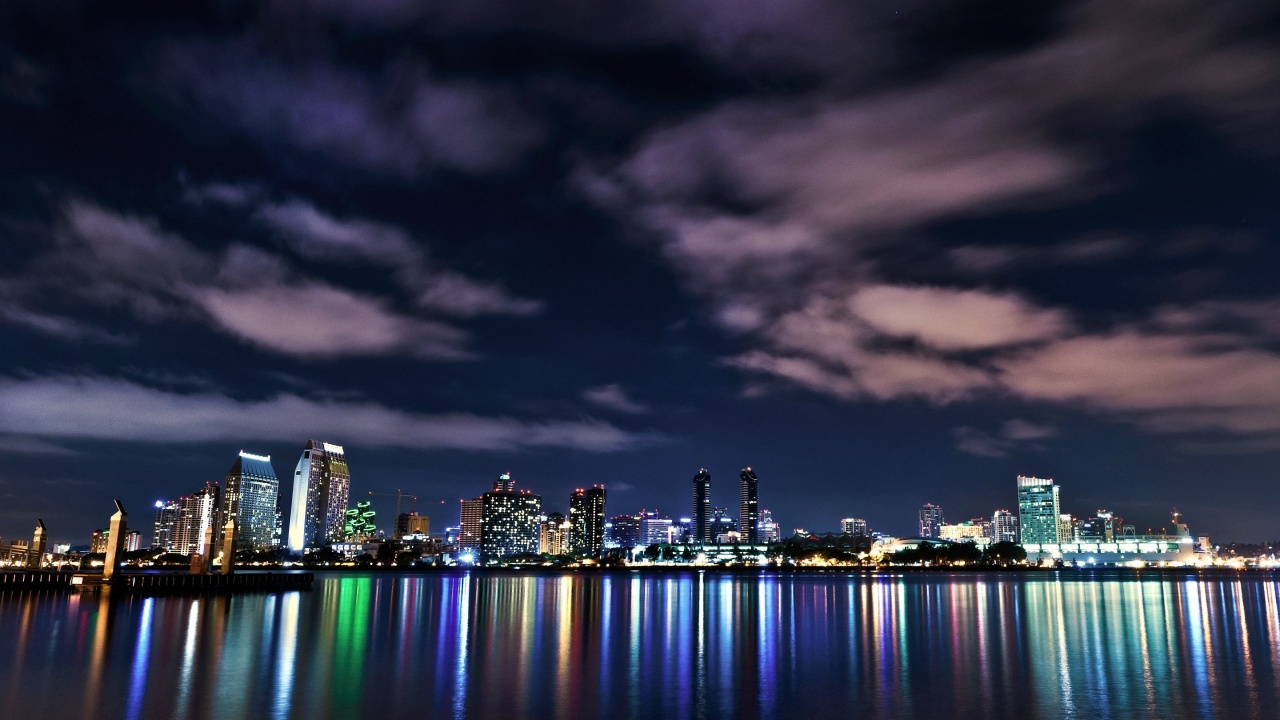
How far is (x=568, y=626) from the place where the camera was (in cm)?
6003

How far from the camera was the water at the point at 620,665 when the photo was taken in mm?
28781

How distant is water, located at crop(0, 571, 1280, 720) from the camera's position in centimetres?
2878

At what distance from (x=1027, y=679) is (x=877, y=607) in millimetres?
51580

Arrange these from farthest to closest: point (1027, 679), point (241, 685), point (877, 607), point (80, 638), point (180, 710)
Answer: point (877, 607) → point (80, 638) → point (1027, 679) → point (241, 685) → point (180, 710)

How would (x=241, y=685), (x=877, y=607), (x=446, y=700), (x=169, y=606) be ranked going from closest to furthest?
1. (x=446, y=700)
2. (x=241, y=685)
3. (x=169, y=606)
4. (x=877, y=607)

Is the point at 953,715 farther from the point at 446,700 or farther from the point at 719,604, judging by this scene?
the point at 719,604

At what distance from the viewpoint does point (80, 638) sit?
1844 inches

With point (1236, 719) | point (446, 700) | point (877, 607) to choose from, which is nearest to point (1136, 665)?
point (1236, 719)

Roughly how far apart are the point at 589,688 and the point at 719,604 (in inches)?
2378

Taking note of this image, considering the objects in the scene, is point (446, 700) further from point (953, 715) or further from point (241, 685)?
point (953, 715)

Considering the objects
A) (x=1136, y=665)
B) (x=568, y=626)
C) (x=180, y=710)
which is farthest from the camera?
(x=568, y=626)

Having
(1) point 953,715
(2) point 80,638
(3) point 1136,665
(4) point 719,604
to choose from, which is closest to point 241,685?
(2) point 80,638

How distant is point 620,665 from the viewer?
39.2 metres

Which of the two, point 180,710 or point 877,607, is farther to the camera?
point 877,607
